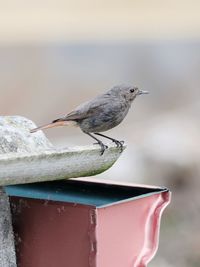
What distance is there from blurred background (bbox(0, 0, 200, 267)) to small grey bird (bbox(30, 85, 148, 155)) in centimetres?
326

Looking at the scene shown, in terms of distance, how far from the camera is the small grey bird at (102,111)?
338 cm

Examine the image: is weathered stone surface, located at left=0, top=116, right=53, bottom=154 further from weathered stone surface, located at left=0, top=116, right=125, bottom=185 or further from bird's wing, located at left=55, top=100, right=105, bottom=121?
bird's wing, located at left=55, top=100, right=105, bottom=121

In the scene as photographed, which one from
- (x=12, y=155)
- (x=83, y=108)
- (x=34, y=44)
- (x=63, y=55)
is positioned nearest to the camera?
(x=12, y=155)

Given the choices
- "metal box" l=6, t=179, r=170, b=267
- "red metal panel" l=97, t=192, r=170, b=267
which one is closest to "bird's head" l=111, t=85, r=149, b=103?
"metal box" l=6, t=179, r=170, b=267

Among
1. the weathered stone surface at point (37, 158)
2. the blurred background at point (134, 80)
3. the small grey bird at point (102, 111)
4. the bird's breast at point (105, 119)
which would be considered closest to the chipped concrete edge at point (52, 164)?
the weathered stone surface at point (37, 158)

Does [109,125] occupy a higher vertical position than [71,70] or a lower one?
lower

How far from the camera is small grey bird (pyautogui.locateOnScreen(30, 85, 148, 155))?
133 inches

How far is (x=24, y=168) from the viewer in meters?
2.06

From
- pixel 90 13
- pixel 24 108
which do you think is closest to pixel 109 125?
pixel 24 108

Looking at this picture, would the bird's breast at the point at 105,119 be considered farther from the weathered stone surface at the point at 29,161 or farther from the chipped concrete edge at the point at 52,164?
the chipped concrete edge at the point at 52,164

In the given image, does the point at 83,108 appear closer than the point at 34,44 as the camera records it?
Yes

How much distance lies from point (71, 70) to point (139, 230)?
41.0 feet

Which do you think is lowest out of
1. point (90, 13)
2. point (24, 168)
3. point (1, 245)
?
point (1, 245)

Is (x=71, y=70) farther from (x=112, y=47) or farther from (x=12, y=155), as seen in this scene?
(x=12, y=155)
